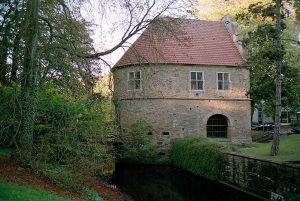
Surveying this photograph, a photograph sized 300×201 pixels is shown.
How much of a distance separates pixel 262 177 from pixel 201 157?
19.6ft

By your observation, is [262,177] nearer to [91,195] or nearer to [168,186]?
[168,186]

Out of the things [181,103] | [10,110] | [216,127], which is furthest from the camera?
[216,127]

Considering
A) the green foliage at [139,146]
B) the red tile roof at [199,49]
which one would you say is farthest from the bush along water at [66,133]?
the red tile roof at [199,49]

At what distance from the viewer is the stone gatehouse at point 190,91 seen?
1096 inches

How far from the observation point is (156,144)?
2756 centimetres

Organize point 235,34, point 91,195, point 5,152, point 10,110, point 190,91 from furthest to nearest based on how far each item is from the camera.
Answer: point 235,34 < point 190,91 < point 5,152 < point 91,195 < point 10,110

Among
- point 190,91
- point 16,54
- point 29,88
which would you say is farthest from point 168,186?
point 16,54

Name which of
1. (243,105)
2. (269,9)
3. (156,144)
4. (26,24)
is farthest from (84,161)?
(243,105)

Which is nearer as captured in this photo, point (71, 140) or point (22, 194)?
point (22, 194)

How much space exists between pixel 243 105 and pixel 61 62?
62.7 feet

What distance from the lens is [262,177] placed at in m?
16.0

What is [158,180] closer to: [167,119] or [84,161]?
[167,119]

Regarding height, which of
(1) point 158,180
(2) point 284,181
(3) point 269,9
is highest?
(3) point 269,9

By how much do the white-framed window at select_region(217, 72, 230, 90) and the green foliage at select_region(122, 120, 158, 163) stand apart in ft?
22.3
